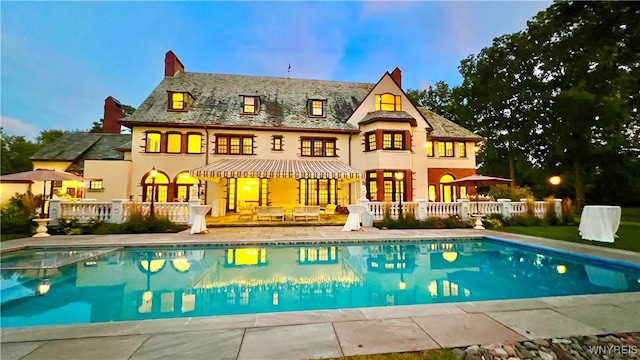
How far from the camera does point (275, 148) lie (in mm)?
20594

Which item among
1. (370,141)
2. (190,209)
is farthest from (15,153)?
(370,141)

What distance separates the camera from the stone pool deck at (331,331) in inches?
131

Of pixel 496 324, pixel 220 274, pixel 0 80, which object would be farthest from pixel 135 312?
pixel 0 80

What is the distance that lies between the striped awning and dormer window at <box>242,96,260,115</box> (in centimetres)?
418

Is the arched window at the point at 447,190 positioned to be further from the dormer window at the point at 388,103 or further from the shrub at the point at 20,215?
the shrub at the point at 20,215

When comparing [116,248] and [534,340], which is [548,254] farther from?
[116,248]

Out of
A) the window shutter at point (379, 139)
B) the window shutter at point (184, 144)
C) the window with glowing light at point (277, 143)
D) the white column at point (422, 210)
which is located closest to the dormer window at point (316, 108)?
the window with glowing light at point (277, 143)

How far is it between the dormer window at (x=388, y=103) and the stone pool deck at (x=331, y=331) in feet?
59.4

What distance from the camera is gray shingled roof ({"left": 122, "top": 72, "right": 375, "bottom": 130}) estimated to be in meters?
20.0

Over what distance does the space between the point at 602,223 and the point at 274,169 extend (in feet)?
52.8

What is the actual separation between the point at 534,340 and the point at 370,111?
19.5 m

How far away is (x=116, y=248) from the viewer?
10695 mm

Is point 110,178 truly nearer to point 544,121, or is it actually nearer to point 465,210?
point 465,210

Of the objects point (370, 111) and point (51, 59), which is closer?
point (51, 59)
